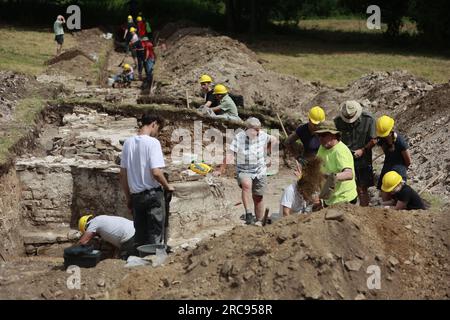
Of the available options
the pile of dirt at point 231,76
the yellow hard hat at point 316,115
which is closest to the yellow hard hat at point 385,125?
the yellow hard hat at point 316,115

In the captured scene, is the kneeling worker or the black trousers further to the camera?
the kneeling worker

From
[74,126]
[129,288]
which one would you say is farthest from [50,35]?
[129,288]

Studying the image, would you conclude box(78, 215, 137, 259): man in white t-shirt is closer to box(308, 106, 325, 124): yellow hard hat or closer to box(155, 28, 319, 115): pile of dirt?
box(308, 106, 325, 124): yellow hard hat

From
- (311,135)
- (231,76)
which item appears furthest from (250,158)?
(231,76)

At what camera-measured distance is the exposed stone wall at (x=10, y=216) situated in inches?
404

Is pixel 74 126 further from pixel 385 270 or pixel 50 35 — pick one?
pixel 50 35

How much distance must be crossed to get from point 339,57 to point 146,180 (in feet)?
66.8

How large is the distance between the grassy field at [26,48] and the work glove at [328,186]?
14487 millimetres

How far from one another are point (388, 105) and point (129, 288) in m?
11.8

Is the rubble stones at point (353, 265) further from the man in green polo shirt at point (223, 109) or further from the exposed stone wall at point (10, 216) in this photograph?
the man in green polo shirt at point (223, 109)

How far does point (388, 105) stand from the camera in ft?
57.0

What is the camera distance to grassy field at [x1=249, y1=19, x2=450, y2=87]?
77.7ft

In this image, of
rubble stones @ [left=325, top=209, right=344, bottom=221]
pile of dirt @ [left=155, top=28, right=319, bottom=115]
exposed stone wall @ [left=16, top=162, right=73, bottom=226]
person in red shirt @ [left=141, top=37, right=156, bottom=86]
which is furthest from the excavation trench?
person in red shirt @ [left=141, top=37, right=156, bottom=86]

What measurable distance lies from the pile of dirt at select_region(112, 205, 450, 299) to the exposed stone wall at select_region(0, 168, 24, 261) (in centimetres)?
381
